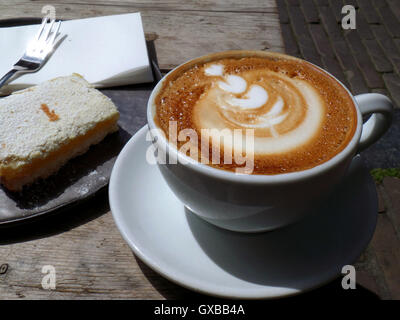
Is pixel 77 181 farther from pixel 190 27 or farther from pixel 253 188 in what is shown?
pixel 190 27

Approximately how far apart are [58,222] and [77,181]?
3.8 inches

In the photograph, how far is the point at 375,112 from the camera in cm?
63

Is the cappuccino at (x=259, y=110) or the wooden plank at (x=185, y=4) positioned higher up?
the cappuccino at (x=259, y=110)

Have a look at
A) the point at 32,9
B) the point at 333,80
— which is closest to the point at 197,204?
the point at 333,80

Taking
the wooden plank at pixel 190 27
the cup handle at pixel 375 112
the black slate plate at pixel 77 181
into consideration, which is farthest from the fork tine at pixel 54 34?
the cup handle at pixel 375 112

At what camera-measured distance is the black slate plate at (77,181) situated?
26.6 inches

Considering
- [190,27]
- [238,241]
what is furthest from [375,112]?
[190,27]

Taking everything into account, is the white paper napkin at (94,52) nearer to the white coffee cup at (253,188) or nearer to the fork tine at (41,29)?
the fork tine at (41,29)

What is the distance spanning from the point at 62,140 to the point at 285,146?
0.49m

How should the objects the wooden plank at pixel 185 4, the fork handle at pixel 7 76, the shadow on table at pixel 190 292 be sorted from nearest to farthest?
the shadow on table at pixel 190 292 < the fork handle at pixel 7 76 < the wooden plank at pixel 185 4

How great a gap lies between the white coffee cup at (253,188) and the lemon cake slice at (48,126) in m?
0.28

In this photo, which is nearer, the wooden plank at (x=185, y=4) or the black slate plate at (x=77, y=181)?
the black slate plate at (x=77, y=181)

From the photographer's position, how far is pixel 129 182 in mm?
692
